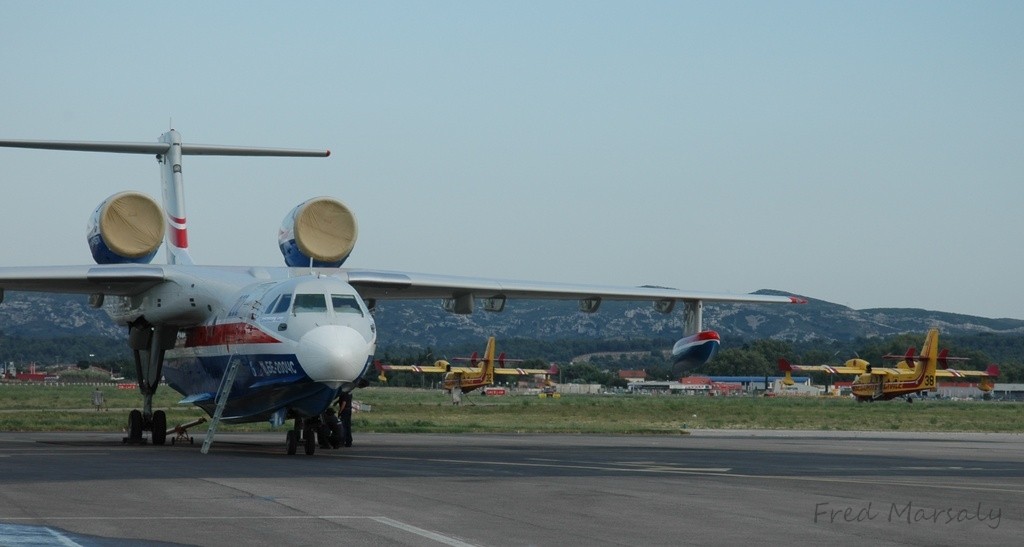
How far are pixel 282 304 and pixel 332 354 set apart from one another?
162cm

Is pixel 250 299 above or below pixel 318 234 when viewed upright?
below

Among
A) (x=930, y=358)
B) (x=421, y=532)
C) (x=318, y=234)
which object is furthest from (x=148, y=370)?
(x=930, y=358)

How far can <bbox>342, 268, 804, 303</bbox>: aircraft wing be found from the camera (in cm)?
2633

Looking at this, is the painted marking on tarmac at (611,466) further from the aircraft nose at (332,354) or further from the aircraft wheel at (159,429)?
the aircraft wheel at (159,429)

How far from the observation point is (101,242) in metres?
26.6

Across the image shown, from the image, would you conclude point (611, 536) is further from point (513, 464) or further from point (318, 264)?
point (318, 264)

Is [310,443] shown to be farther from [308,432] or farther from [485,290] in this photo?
[485,290]

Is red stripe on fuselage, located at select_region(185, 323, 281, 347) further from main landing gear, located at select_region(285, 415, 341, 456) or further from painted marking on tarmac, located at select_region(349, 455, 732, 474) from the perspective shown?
painted marking on tarmac, located at select_region(349, 455, 732, 474)

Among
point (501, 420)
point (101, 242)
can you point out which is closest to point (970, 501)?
point (101, 242)

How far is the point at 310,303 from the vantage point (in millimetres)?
21078

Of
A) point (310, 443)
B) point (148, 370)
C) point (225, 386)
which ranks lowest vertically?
point (310, 443)

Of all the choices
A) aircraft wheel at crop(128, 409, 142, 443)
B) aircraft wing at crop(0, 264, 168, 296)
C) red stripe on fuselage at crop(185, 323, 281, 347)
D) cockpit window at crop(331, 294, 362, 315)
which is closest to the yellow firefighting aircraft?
aircraft wheel at crop(128, 409, 142, 443)

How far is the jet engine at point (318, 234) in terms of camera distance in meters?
26.5

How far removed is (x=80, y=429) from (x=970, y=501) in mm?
24725
